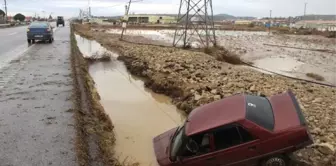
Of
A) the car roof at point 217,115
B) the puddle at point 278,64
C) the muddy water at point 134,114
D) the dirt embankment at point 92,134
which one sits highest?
the car roof at point 217,115

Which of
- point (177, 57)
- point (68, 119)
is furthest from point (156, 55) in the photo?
point (68, 119)

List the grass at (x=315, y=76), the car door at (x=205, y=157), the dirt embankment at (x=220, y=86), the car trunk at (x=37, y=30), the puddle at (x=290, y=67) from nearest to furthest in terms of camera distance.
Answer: the car door at (x=205, y=157) < the dirt embankment at (x=220, y=86) < the grass at (x=315, y=76) < the puddle at (x=290, y=67) < the car trunk at (x=37, y=30)

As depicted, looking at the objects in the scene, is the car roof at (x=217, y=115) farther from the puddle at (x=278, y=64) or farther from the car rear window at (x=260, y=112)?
the puddle at (x=278, y=64)

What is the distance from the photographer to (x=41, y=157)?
6.60 metres

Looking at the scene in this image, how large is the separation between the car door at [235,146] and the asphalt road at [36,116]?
8.95ft

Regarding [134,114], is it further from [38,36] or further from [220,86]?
[38,36]

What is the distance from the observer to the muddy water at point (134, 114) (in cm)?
869

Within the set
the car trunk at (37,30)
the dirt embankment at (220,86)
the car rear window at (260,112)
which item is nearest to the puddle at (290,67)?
the dirt embankment at (220,86)

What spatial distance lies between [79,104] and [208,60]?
1111cm

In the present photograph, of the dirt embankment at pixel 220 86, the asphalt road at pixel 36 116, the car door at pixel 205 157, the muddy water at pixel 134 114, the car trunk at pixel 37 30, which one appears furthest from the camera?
the car trunk at pixel 37 30

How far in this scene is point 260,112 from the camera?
250 inches

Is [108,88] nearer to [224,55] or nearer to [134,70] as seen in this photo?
[134,70]

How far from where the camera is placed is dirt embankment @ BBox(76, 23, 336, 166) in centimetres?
773

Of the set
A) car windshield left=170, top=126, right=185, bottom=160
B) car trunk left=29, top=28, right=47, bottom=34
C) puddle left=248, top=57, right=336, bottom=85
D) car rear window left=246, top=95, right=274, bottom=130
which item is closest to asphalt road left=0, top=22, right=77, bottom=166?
car windshield left=170, top=126, right=185, bottom=160
